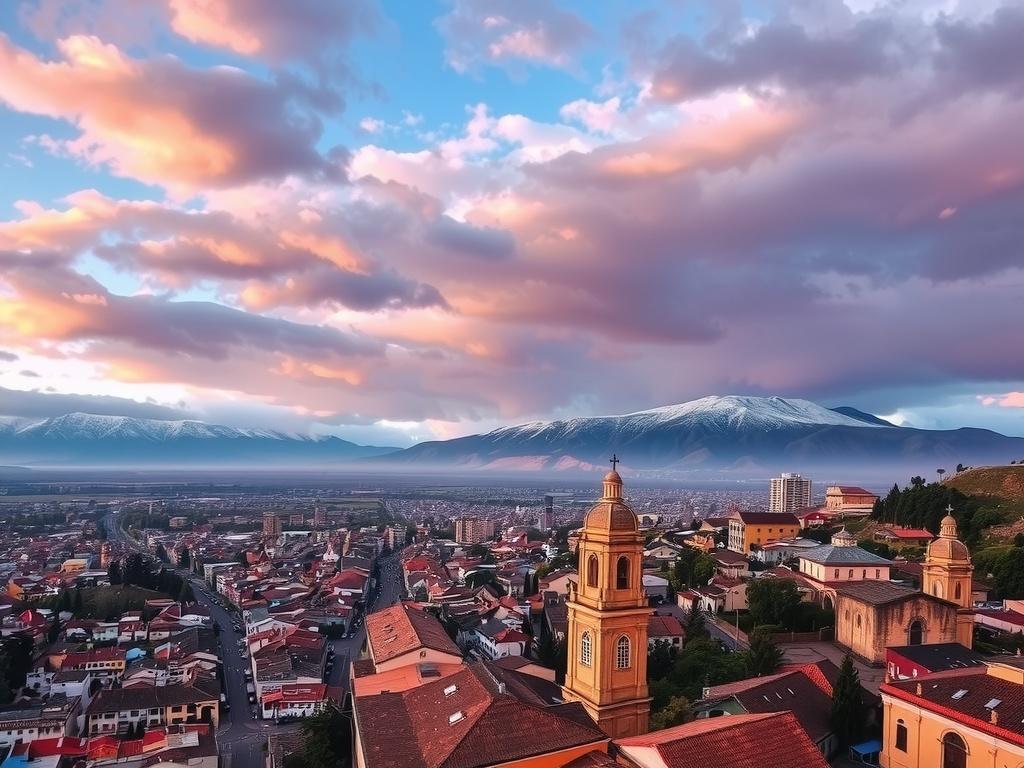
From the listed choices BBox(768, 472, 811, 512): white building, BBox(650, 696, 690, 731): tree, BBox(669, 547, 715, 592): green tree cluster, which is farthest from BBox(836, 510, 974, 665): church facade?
BBox(768, 472, 811, 512): white building

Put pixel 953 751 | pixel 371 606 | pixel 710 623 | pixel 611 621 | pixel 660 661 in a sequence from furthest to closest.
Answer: pixel 371 606 < pixel 710 623 < pixel 660 661 < pixel 611 621 < pixel 953 751

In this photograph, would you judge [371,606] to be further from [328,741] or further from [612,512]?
[612,512]

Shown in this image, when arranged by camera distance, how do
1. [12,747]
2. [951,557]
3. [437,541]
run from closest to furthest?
1. [951,557]
2. [12,747]
3. [437,541]

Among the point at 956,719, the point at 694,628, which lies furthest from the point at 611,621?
the point at 694,628

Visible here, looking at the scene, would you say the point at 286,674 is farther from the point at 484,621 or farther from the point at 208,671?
the point at 484,621

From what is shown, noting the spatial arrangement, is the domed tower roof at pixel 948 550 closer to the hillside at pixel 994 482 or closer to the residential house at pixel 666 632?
the residential house at pixel 666 632

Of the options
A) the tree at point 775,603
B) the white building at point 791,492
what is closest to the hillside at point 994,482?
the tree at point 775,603

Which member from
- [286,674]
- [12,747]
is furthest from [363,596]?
[12,747]
